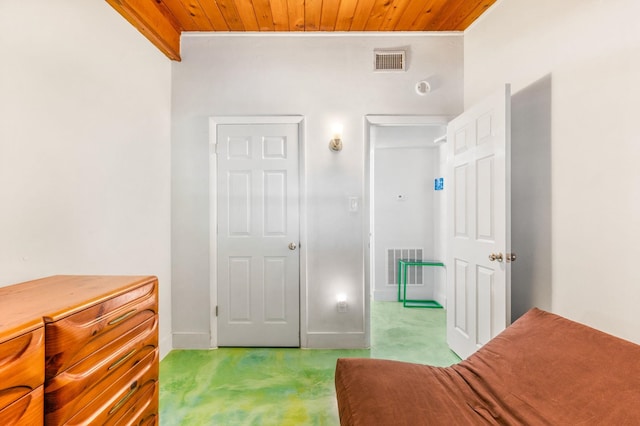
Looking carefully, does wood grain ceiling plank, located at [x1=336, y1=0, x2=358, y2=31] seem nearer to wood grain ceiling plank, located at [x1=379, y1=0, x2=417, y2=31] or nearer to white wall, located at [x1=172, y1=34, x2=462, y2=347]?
white wall, located at [x1=172, y1=34, x2=462, y2=347]

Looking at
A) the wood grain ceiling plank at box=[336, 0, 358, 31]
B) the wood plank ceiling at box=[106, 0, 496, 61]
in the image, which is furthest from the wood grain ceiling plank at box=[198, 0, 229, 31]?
the wood grain ceiling plank at box=[336, 0, 358, 31]

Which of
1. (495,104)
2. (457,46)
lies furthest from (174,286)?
(457,46)

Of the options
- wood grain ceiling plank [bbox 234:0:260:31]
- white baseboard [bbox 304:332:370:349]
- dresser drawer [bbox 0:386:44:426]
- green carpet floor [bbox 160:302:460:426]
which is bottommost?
green carpet floor [bbox 160:302:460:426]

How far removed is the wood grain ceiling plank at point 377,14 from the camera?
94.2 inches

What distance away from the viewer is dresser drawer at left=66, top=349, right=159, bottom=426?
3.48 ft

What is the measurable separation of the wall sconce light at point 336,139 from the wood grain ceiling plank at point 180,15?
153 cm

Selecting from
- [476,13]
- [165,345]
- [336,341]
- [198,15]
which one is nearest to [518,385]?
[336,341]

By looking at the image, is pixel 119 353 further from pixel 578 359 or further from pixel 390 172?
A: pixel 390 172

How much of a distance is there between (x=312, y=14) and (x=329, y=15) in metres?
0.14

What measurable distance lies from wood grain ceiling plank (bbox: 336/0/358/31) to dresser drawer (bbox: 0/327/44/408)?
2.70 m

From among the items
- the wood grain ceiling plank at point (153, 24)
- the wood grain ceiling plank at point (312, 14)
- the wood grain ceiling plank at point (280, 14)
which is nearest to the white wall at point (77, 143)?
the wood grain ceiling plank at point (153, 24)

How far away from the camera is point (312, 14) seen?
2.54 meters

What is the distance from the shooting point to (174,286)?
2.82 metres

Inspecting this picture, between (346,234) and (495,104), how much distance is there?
1553 mm
